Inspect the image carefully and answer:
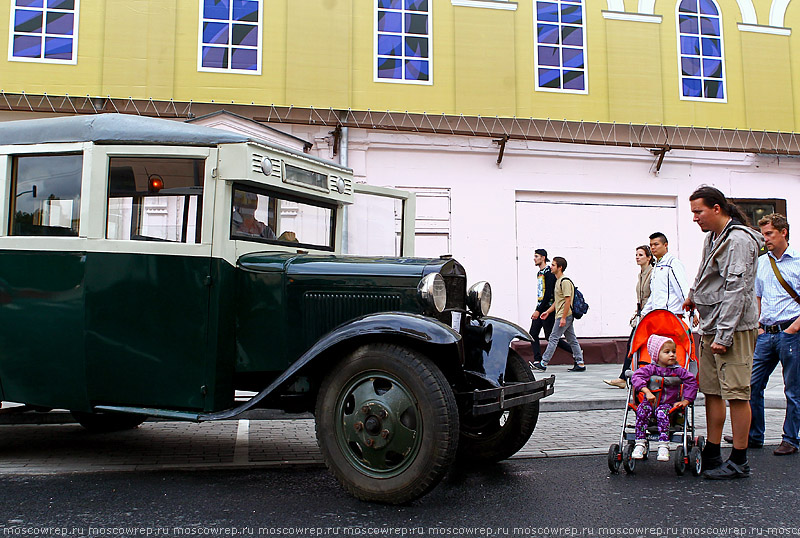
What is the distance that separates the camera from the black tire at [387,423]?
11.3 ft

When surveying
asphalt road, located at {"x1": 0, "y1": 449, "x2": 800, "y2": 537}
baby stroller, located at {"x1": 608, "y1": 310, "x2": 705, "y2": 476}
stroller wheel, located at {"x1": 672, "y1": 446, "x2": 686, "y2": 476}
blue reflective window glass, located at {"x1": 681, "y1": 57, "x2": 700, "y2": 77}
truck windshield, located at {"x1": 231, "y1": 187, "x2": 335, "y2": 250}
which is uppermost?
blue reflective window glass, located at {"x1": 681, "y1": 57, "x2": 700, "y2": 77}

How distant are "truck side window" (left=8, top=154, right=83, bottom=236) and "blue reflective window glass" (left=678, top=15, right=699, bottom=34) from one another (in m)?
11.7

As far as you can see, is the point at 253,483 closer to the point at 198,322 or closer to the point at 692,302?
the point at 198,322

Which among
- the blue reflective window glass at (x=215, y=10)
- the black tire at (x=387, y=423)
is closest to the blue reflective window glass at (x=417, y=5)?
the blue reflective window glass at (x=215, y=10)

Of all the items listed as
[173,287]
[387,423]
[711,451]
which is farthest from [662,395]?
[173,287]

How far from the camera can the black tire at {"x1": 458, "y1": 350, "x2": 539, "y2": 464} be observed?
447cm

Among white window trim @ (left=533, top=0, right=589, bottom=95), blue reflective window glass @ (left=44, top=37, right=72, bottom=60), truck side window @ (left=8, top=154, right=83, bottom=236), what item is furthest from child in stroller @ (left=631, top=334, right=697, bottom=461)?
blue reflective window glass @ (left=44, top=37, right=72, bottom=60)

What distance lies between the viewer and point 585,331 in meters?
11.9

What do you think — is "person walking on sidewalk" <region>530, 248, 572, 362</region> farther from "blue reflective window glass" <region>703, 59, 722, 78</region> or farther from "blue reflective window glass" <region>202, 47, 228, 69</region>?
"blue reflective window glass" <region>202, 47, 228, 69</region>

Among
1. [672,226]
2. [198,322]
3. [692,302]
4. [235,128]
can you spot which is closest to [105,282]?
[198,322]

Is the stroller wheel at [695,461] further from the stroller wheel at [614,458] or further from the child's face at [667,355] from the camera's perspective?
the child's face at [667,355]

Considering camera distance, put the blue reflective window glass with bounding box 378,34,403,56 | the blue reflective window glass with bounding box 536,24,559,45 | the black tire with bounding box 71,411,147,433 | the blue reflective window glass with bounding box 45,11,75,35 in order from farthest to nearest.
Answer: the blue reflective window glass with bounding box 536,24,559,45, the blue reflective window glass with bounding box 378,34,403,56, the blue reflective window glass with bounding box 45,11,75,35, the black tire with bounding box 71,411,147,433

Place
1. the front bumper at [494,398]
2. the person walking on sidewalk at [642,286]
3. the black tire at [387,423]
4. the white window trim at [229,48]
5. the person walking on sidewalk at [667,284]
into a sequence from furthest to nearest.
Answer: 1. the white window trim at [229,48]
2. the person walking on sidewalk at [642,286]
3. the person walking on sidewalk at [667,284]
4. the front bumper at [494,398]
5. the black tire at [387,423]

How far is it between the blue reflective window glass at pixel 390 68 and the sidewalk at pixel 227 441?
6.73 metres
